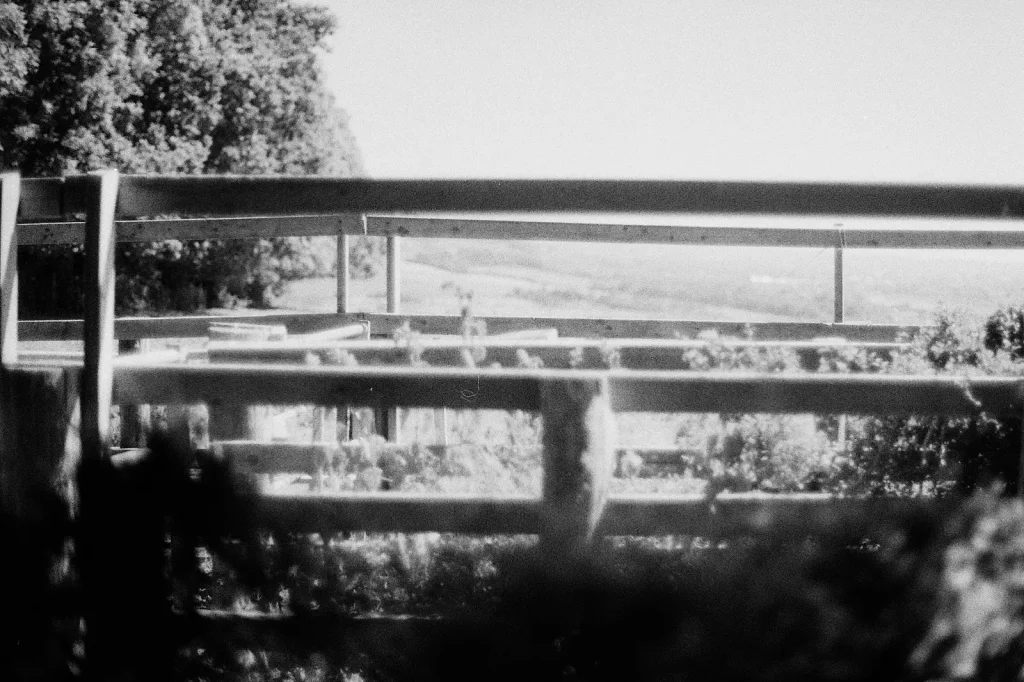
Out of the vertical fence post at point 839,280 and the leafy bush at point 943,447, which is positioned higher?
the vertical fence post at point 839,280

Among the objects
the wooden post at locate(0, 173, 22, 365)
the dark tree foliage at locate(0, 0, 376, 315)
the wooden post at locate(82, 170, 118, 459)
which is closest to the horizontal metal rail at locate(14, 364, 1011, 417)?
the wooden post at locate(82, 170, 118, 459)

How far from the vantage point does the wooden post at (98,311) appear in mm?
2451

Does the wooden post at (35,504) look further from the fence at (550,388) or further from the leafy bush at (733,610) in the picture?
the leafy bush at (733,610)

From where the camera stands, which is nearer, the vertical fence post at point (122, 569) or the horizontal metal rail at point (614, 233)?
the vertical fence post at point (122, 569)

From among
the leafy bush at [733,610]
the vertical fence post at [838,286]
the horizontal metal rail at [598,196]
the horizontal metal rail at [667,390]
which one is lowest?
the leafy bush at [733,610]

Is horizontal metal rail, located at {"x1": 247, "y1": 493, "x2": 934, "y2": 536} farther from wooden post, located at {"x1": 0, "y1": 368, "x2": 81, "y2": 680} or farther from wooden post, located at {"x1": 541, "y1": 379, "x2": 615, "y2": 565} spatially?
wooden post, located at {"x1": 0, "y1": 368, "x2": 81, "y2": 680}

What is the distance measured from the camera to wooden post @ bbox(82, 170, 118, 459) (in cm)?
245

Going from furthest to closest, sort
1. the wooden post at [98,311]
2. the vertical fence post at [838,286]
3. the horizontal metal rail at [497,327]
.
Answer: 1. the vertical fence post at [838,286]
2. the horizontal metal rail at [497,327]
3. the wooden post at [98,311]

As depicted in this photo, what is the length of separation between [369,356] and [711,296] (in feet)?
80.0

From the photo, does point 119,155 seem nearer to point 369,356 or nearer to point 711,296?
point 711,296

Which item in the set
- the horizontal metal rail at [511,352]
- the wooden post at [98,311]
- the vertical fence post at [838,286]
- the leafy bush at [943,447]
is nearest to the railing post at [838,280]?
the vertical fence post at [838,286]

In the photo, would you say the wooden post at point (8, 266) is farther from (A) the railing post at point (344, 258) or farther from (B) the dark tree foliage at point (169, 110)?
(B) the dark tree foliage at point (169, 110)

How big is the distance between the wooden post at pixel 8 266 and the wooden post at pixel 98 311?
202 mm

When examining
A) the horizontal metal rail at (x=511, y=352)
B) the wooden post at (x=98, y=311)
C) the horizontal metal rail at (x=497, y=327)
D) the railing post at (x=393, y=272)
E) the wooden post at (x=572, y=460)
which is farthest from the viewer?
the railing post at (x=393, y=272)
